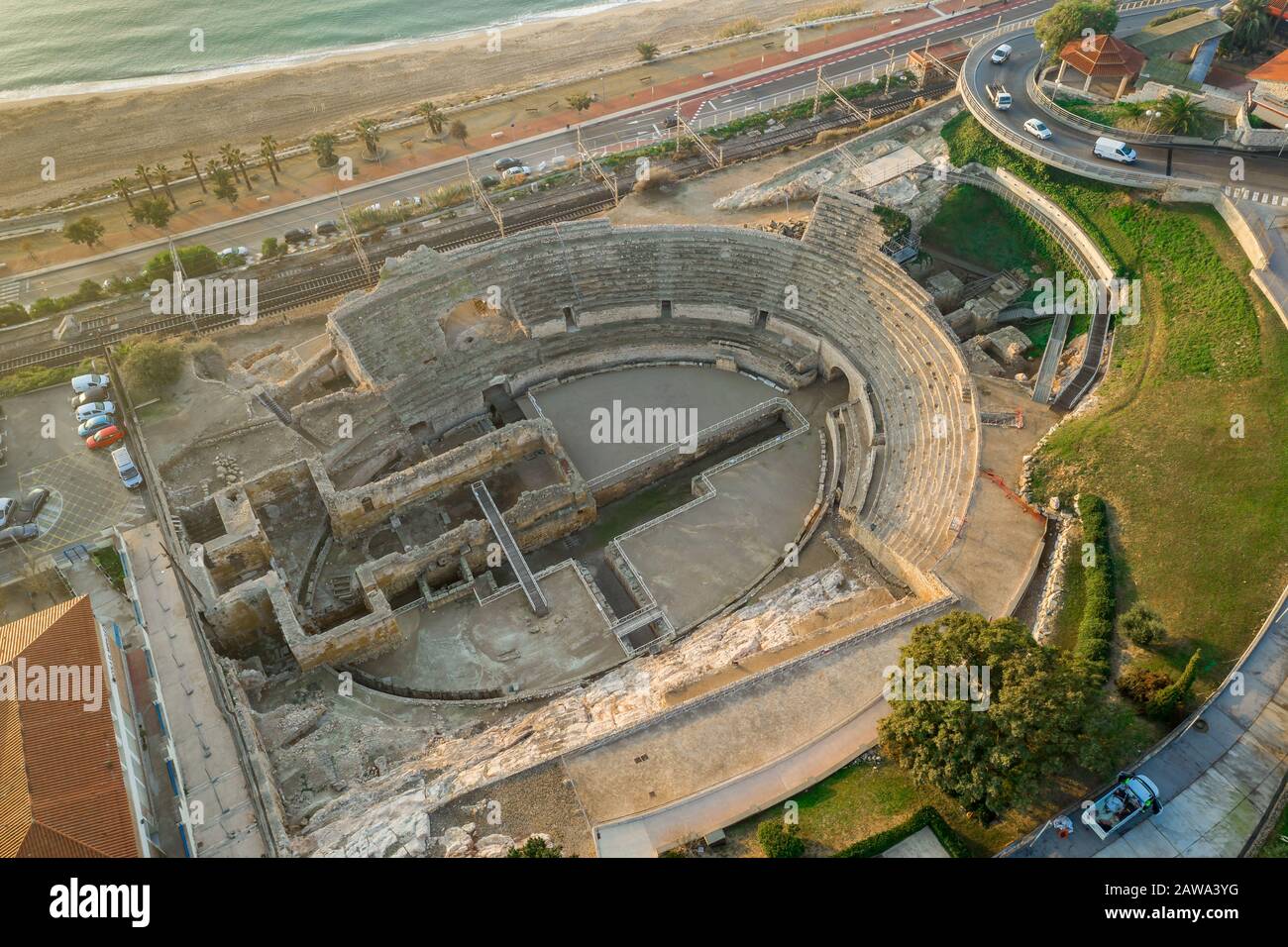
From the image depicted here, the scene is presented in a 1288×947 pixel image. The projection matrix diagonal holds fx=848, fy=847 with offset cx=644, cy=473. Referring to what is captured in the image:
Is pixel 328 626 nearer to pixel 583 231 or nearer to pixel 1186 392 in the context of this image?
pixel 583 231

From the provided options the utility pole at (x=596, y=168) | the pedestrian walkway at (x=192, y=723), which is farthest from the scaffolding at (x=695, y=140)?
the pedestrian walkway at (x=192, y=723)

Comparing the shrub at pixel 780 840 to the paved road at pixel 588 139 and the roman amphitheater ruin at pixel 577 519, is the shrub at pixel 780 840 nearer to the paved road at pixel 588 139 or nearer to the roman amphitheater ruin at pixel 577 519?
the roman amphitheater ruin at pixel 577 519

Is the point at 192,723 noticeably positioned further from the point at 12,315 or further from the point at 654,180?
the point at 654,180

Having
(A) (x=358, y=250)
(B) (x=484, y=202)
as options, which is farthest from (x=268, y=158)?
(B) (x=484, y=202)

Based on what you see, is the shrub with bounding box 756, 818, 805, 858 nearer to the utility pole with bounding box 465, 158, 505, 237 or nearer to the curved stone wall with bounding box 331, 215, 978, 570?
the curved stone wall with bounding box 331, 215, 978, 570

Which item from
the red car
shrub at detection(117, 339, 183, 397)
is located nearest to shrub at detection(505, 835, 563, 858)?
the red car

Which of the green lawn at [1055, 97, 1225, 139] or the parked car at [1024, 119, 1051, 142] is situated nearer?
the green lawn at [1055, 97, 1225, 139]
